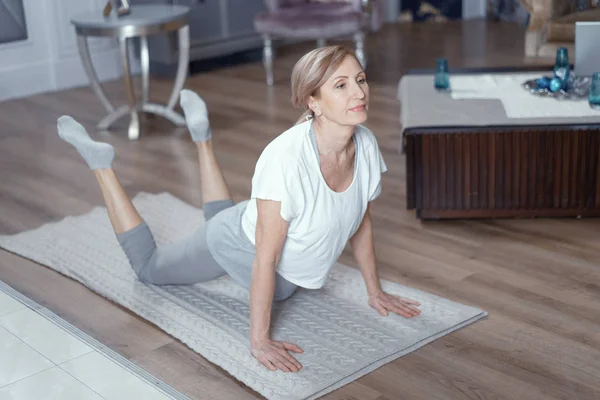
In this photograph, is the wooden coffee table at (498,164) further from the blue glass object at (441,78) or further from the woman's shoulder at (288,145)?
the woman's shoulder at (288,145)

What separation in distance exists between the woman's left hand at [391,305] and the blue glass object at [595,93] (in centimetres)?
109

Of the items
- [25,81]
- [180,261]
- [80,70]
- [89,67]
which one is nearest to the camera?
[180,261]

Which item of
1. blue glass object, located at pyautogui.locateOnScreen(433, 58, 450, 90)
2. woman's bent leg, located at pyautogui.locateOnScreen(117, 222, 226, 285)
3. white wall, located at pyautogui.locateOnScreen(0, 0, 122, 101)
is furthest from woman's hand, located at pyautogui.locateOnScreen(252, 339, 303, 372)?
white wall, located at pyautogui.locateOnScreen(0, 0, 122, 101)

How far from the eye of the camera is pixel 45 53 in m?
5.37

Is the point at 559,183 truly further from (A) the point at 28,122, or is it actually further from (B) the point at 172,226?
(A) the point at 28,122

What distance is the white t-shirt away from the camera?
81.0 inches

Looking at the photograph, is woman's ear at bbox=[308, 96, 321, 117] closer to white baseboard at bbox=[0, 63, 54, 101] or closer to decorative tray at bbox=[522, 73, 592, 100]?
decorative tray at bbox=[522, 73, 592, 100]

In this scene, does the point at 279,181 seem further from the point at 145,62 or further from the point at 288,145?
the point at 145,62

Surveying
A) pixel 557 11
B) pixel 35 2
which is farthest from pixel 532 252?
pixel 35 2

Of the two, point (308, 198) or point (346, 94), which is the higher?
point (346, 94)

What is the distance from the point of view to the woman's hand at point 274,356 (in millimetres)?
2148

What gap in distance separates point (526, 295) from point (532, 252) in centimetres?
33

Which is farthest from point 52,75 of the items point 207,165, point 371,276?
point 371,276

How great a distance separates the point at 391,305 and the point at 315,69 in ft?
2.44
